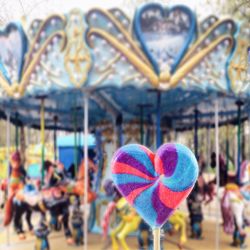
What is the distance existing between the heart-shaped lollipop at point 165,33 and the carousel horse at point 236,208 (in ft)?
8.57

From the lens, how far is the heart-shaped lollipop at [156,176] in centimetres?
251

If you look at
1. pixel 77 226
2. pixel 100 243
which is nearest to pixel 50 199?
pixel 77 226

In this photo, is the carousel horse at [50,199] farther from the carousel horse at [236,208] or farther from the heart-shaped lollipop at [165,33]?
the heart-shaped lollipop at [165,33]

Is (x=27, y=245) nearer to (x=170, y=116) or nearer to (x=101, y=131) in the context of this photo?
(x=101, y=131)

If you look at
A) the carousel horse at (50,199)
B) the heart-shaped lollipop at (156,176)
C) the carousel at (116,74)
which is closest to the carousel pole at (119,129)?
the carousel at (116,74)

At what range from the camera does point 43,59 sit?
231 inches

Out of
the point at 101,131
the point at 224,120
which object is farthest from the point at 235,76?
the point at 224,120

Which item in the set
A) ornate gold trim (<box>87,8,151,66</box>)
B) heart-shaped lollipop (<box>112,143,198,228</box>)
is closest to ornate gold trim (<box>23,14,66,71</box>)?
ornate gold trim (<box>87,8,151,66</box>)

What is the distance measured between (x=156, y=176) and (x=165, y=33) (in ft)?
10.9

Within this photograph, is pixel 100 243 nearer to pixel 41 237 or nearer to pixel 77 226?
pixel 77 226

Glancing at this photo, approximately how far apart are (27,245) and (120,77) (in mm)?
3597

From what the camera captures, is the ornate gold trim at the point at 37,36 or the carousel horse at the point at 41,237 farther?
the carousel horse at the point at 41,237

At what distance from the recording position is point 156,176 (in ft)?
8.54

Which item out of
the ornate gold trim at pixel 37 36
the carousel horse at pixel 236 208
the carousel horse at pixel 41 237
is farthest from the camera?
the carousel horse at pixel 236 208
